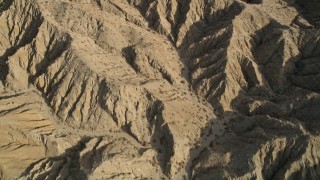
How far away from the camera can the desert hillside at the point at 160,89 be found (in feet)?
139

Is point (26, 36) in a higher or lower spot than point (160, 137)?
higher

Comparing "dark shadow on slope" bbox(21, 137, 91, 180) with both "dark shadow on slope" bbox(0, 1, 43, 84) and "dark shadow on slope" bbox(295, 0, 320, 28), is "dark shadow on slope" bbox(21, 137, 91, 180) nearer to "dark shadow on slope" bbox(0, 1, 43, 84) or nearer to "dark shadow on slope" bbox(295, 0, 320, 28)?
"dark shadow on slope" bbox(0, 1, 43, 84)

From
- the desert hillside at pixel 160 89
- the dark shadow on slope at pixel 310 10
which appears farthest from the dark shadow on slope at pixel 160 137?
the dark shadow on slope at pixel 310 10

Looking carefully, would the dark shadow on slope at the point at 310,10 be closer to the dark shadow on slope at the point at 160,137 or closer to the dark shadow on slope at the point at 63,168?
the dark shadow on slope at the point at 160,137

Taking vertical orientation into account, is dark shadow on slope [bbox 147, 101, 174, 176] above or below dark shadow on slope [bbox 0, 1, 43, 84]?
below

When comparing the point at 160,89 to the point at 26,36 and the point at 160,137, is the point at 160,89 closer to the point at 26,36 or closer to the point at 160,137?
the point at 160,137

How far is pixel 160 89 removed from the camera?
49812mm

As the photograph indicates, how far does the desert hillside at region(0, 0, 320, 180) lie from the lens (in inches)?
1663

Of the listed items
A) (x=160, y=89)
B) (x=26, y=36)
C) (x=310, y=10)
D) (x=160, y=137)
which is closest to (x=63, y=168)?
(x=160, y=137)

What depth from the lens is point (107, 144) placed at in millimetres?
44312

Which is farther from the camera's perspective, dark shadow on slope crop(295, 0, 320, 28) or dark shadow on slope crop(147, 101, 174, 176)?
dark shadow on slope crop(295, 0, 320, 28)

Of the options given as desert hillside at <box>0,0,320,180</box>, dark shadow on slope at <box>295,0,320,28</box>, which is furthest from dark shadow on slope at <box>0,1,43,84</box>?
dark shadow on slope at <box>295,0,320,28</box>

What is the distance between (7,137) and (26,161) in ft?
12.8

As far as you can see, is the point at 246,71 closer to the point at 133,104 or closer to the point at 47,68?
the point at 133,104
